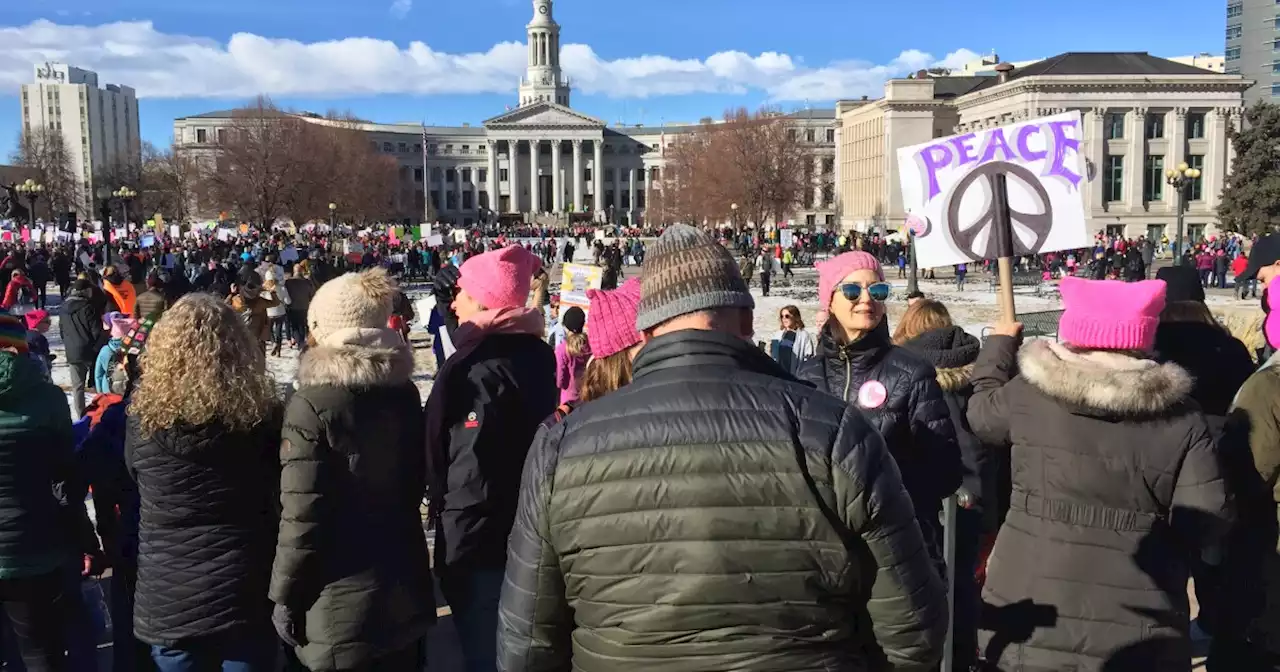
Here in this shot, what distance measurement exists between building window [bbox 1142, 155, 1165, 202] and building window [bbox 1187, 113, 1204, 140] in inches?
104

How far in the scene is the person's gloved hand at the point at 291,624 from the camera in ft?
10.5

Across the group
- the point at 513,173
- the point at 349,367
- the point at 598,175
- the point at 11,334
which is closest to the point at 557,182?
the point at 598,175

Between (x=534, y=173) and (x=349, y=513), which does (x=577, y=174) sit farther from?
(x=349, y=513)

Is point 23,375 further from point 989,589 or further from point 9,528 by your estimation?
point 989,589

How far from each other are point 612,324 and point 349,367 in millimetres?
927

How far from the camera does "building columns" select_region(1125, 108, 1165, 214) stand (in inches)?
2596

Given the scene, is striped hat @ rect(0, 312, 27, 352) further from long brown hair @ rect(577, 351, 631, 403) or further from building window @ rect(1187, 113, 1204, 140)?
building window @ rect(1187, 113, 1204, 140)

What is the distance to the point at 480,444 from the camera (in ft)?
11.1

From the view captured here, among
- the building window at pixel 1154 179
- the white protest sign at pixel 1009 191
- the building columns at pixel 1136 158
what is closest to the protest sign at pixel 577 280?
the white protest sign at pixel 1009 191

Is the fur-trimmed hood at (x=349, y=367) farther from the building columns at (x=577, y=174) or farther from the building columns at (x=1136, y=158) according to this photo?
the building columns at (x=577, y=174)

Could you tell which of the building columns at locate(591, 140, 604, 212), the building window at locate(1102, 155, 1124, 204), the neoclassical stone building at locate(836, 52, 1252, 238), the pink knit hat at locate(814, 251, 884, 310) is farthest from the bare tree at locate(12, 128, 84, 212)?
the pink knit hat at locate(814, 251, 884, 310)

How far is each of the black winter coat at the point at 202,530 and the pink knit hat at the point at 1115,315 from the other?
8.54ft

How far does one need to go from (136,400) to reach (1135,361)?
311cm

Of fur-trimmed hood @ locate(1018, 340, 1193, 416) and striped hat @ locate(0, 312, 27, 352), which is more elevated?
striped hat @ locate(0, 312, 27, 352)
